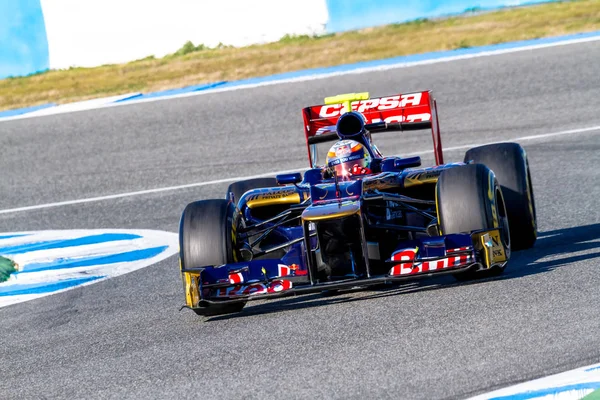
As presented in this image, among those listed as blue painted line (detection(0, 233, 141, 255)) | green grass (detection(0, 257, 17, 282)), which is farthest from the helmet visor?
blue painted line (detection(0, 233, 141, 255))

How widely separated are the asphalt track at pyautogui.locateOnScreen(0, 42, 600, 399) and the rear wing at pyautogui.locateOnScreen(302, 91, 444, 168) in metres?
1.30

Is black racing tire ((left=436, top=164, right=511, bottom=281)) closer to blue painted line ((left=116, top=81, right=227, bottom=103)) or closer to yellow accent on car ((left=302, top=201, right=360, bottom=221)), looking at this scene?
yellow accent on car ((left=302, top=201, right=360, bottom=221))

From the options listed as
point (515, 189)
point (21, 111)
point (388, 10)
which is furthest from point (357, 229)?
point (388, 10)

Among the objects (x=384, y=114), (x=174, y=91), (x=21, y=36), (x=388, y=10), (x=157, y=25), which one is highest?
(x=21, y=36)

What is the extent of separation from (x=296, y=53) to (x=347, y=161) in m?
10.4

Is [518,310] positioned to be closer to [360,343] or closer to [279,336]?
[360,343]

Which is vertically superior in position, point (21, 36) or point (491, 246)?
point (21, 36)

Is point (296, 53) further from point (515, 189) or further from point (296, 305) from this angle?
point (296, 305)

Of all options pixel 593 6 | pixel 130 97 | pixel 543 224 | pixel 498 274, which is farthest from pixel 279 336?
pixel 593 6

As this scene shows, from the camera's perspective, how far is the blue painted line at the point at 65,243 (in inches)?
421

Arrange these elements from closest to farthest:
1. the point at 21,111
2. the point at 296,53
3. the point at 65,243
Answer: the point at 65,243 → the point at 21,111 → the point at 296,53

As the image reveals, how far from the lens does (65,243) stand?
35.7 ft

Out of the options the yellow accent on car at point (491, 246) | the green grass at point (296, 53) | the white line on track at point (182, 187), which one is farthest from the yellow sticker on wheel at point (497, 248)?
the green grass at point (296, 53)

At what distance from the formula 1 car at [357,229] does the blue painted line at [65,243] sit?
3.17m
